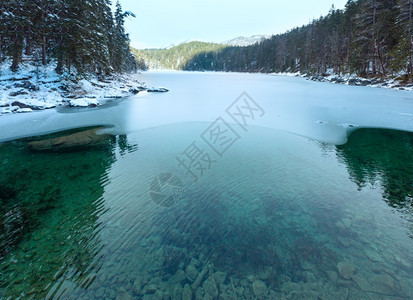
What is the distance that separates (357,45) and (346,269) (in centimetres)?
5324

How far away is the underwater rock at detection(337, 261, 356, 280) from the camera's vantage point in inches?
164

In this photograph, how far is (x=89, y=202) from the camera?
6570 millimetres

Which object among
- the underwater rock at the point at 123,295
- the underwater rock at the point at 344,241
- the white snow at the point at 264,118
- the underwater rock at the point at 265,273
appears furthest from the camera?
the white snow at the point at 264,118

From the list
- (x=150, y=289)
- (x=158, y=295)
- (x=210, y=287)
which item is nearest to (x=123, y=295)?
(x=150, y=289)

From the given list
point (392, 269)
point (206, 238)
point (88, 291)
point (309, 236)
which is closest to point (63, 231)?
point (88, 291)

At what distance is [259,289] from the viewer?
3.93 meters

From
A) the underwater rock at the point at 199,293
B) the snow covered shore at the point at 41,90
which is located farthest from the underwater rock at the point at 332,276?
the snow covered shore at the point at 41,90

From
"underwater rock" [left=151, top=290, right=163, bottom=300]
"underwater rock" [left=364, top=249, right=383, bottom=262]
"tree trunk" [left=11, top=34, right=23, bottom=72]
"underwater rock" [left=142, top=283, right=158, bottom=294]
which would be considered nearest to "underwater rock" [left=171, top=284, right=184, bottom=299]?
"underwater rock" [left=151, top=290, right=163, bottom=300]

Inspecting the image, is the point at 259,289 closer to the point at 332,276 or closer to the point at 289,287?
the point at 289,287

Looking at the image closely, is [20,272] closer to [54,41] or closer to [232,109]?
[232,109]

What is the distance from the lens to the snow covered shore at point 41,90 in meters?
20.1

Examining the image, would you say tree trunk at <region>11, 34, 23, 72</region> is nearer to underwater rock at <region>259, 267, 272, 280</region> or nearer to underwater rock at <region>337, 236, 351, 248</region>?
underwater rock at <region>259, 267, 272, 280</region>

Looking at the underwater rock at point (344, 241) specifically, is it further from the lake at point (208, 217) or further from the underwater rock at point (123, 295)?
the underwater rock at point (123, 295)

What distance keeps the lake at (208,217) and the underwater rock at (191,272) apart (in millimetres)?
22
